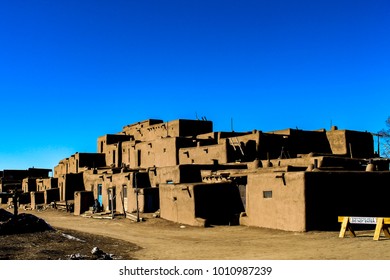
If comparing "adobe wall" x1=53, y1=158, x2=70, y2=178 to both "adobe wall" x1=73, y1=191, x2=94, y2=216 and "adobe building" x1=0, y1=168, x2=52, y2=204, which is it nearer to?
"adobe building" x1=0, y1=168, x2=52, y2=204

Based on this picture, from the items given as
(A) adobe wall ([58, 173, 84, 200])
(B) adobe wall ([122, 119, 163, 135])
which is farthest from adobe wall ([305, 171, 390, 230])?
(B) adobe wall ([122, 119, 163, 135])

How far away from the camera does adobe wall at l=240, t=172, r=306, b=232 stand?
19.7 m

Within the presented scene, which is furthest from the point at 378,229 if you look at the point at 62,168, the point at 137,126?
the point at 62,168

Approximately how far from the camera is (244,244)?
55.4 ft

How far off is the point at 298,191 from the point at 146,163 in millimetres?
25311

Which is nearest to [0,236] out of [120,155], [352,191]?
[352,191]

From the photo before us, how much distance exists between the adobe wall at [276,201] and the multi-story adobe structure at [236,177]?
41 mm

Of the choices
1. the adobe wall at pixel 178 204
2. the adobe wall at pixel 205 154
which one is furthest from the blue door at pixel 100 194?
the adobe wall at pixel 178 204

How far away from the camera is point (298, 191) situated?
1973 centimetres

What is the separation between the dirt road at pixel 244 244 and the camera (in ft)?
44.8

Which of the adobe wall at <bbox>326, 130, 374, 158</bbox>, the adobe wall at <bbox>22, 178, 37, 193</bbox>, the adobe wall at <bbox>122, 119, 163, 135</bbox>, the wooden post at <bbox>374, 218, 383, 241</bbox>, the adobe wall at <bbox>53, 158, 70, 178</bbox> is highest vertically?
the adobe wall at <bbox>122, 119, 163, 135</bbox>

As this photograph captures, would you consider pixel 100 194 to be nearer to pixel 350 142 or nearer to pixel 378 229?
pixel 350 142

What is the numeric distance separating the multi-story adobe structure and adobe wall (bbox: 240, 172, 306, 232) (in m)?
0.04

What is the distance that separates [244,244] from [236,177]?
8092mm
